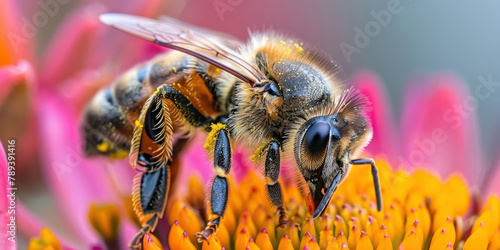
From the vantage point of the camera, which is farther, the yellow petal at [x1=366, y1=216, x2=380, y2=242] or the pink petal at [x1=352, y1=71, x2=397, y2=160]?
the pink petal at [x1=352, y1=71, x2=397, y2=160]

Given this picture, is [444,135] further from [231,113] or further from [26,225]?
[26,225]

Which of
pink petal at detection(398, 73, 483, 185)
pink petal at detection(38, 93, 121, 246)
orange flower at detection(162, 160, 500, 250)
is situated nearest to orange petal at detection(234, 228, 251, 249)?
Answer: orange flower at detection(162, 160, 500, 250)

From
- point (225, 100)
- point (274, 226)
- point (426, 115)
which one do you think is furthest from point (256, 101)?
point (426, 115)

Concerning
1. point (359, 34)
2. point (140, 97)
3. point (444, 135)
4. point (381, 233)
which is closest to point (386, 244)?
point (381, 233)

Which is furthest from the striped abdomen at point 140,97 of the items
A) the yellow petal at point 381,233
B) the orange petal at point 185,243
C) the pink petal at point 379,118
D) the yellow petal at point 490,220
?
the pink petal at point 379,118

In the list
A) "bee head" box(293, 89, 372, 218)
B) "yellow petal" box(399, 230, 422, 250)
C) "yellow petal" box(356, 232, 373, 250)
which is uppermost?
"bee head" box(293, 89, 372, 218)

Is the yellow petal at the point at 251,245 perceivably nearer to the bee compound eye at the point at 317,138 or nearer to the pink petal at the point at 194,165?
the bee compound eye at the point at 317,138

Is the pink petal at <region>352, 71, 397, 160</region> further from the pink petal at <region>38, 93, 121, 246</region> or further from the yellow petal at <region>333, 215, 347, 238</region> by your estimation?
the pink petal at <region>38, 93, 121, 246</region>

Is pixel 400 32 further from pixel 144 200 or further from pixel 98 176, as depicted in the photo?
pixel 144 200
